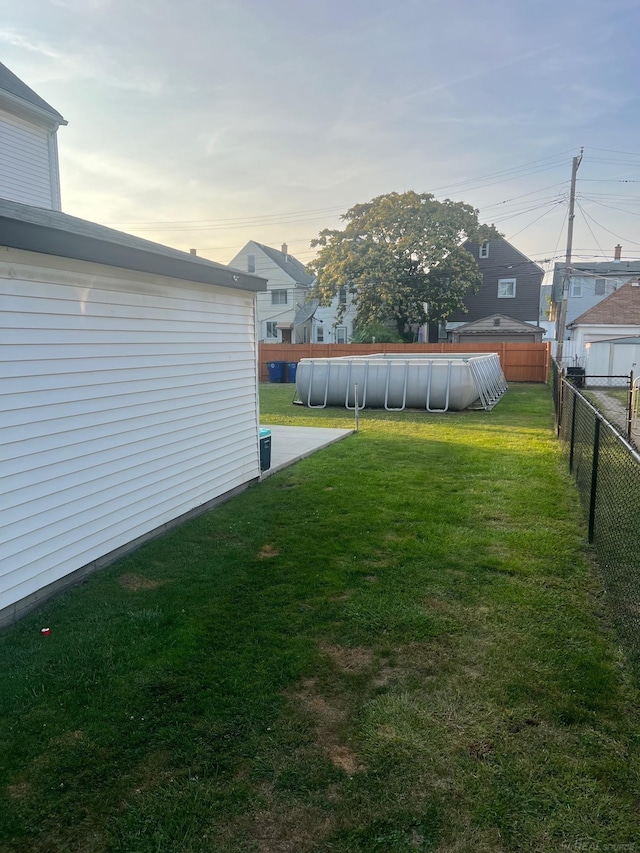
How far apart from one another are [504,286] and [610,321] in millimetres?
7047

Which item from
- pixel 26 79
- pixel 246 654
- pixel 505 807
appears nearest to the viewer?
pixel 505 807

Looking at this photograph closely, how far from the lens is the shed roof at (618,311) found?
23469mm

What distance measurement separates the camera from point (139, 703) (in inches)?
106

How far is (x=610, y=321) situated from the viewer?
77.4ft

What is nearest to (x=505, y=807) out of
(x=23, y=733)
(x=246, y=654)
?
(x=246, y=654)

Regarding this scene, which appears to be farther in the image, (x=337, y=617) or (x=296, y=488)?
(x=296, y=488)

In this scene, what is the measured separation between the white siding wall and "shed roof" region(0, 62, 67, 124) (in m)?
0.36

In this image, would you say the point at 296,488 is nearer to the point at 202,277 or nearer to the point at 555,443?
the point at 202,277

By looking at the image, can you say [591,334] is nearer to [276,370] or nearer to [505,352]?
[505,352]

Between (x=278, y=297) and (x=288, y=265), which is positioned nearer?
(x=278, y=297)

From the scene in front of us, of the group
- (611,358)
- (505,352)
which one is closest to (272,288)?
(505,352)

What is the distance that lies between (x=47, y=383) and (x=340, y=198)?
26359 millimetres

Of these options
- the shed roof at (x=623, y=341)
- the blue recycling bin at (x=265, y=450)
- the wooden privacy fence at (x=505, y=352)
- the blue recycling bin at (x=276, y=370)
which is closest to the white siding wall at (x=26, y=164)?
the blue recycling bin at (x=265, y=450)

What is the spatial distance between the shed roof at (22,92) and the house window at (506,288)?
24580 mm
